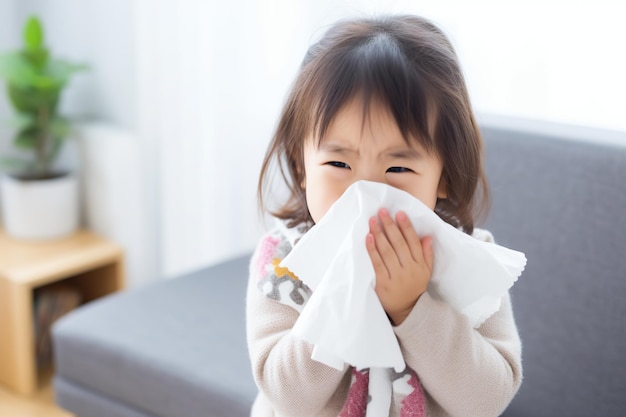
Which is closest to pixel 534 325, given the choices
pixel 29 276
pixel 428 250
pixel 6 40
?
pixel 428 250

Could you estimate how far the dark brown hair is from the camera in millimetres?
903

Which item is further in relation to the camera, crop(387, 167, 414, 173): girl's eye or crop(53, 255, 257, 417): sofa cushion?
crop(53, 255, 257, 417): sofa cushion

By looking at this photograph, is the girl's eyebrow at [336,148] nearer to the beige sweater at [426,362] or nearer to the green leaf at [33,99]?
the beige sweater at [426,362]

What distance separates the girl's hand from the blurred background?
67cm

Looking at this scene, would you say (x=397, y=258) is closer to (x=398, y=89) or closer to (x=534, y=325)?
(x=398, y=89)

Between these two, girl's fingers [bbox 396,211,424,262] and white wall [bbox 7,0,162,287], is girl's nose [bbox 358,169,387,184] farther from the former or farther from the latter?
white wall [bbox 7,0,162,287]

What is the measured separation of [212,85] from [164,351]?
883 millimetres

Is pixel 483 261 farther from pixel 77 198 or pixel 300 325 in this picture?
pixel 77 198

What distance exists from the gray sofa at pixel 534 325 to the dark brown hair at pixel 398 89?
14.6 inches

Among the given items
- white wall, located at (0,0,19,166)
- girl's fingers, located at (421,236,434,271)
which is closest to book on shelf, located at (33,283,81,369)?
white wall, located at (0,0,19,166)

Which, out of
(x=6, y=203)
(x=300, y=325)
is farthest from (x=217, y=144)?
(x=300, y=325)

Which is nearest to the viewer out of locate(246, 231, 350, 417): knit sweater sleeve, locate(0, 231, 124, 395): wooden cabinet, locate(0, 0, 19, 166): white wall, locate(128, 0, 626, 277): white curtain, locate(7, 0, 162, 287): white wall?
locate(246, 231, 350, 417): knit sweater sleeve

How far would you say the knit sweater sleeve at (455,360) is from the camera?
2.92ft

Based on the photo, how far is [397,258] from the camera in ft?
2.83
